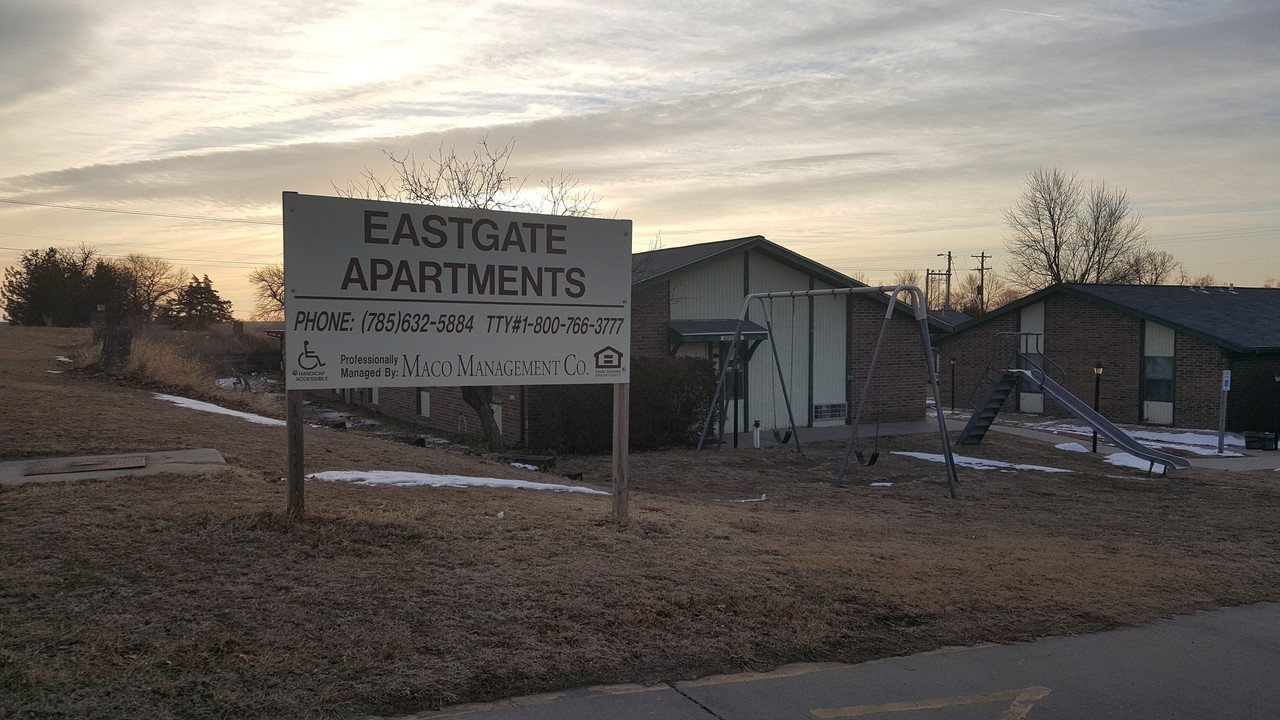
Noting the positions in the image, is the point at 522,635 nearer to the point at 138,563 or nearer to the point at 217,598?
the point at 217,598

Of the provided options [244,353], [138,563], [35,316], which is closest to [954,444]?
[138,563]

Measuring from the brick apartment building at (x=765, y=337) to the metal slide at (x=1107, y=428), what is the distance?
12.9 feet

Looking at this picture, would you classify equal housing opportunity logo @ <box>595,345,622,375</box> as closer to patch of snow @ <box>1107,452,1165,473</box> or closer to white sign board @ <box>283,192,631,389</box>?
white sign board @ <box>283,192,631,389</box>

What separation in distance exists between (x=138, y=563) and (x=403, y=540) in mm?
1634

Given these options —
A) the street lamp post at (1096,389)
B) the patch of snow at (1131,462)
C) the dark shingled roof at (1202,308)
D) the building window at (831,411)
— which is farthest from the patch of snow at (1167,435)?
the building window at (831,411)

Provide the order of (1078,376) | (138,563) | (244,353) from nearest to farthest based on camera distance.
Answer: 1. (138,563)
2. (1078,376)
3. (244,353)

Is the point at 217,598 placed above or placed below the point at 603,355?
below

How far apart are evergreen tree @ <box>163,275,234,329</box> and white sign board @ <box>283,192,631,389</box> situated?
2645 inches

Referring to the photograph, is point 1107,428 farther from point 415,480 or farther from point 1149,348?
point 415,480

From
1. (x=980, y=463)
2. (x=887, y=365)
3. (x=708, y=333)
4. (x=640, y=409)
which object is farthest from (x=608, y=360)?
(x=887, y=365)

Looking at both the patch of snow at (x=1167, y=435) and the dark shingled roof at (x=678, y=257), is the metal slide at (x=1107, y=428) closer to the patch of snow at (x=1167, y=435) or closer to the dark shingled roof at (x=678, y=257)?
the patch of snow at (x=1167, y=435)

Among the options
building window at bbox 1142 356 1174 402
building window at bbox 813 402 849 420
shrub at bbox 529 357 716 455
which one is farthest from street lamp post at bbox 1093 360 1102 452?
shrub at bbox 529 357 716 455

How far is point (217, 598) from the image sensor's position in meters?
5.03

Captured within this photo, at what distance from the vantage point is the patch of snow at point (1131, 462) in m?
18.6
